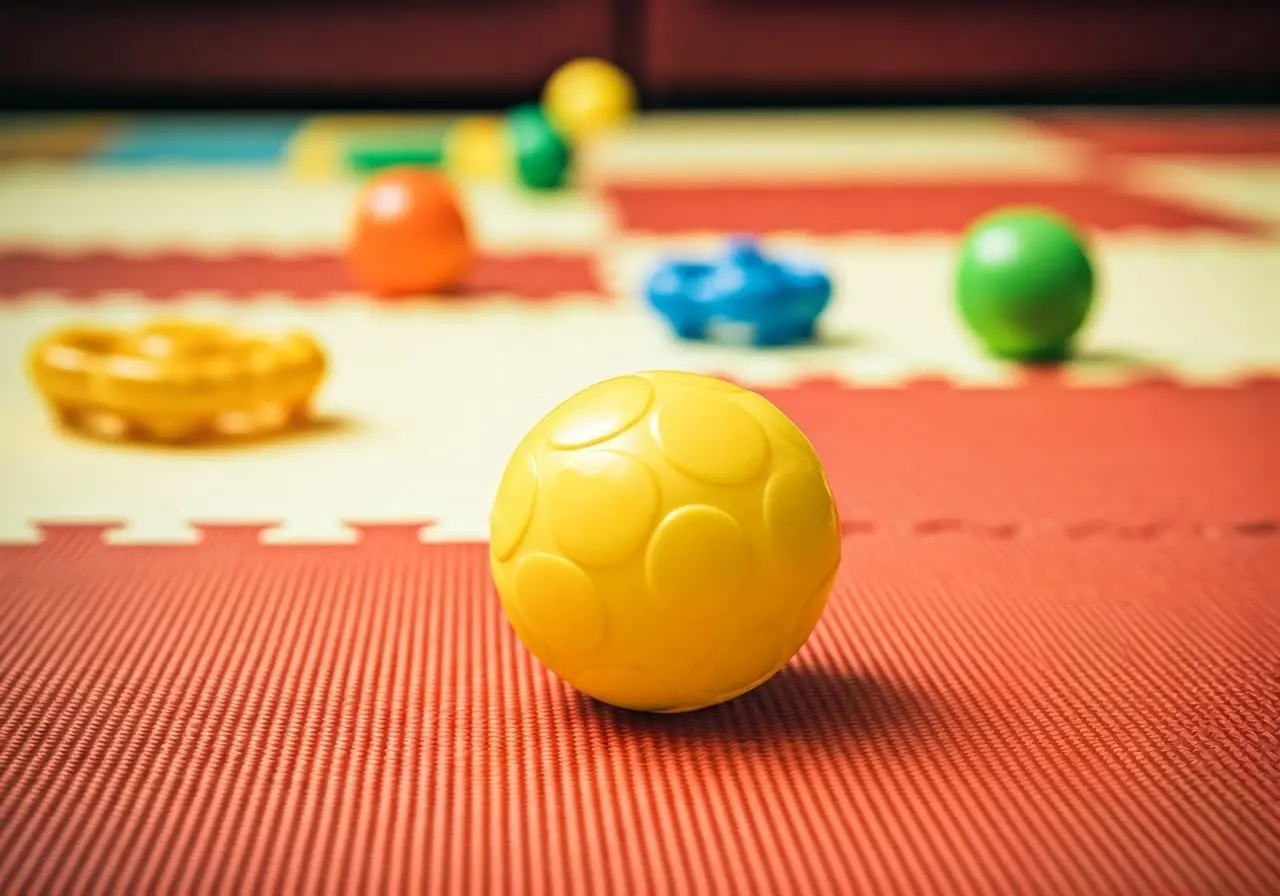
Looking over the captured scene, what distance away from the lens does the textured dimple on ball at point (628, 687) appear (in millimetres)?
1110

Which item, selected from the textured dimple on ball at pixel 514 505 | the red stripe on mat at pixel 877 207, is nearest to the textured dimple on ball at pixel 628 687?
the textured dimple on ball at pixel 514 505

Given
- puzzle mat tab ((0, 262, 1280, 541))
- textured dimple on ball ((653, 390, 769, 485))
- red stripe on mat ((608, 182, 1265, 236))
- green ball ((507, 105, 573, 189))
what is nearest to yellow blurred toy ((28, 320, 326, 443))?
puzzle mat tab ((0, 262, 1280, 541))

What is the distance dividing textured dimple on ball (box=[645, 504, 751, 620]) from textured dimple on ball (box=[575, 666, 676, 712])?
69 mm

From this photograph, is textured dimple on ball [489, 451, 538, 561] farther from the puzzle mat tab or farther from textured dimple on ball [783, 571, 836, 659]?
the puzzle mat tab

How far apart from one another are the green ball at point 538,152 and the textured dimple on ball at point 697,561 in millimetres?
2880

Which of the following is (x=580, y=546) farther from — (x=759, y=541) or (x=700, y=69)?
(x=700, y=69)

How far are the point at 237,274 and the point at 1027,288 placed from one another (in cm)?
151

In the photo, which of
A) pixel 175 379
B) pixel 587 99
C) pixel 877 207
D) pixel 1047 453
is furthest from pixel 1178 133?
pixel 175 379

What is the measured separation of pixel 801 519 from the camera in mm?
1111

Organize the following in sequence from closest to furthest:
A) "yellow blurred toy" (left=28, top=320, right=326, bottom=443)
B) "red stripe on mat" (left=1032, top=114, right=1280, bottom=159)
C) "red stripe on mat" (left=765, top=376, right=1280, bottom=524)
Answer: "red stripe on mat" (left=765, top=376, right=1280, bottom=524)
"yellow blurred toy" (left=28, top=320, right=326, bottom=443)
"red stripe on mat" (left=1032, top=114, right=1280, bottom=159)

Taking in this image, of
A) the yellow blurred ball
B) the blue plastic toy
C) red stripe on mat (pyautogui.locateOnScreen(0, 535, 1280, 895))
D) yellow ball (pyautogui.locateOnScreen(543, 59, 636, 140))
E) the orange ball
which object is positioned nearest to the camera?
red stripe on mat (pyautogui.locateOnScreen(0, 535, 1280, 895))

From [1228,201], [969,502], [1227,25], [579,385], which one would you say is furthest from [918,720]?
[1227,25]

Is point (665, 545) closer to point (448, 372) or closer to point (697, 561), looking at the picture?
point (697, 561)

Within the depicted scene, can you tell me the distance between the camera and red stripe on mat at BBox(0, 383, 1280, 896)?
0.97m
